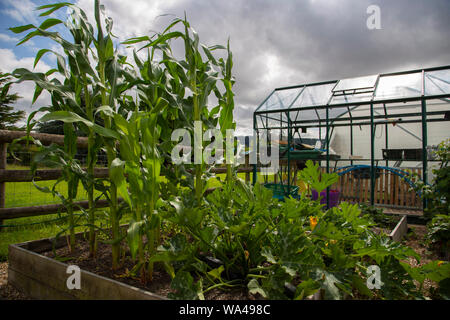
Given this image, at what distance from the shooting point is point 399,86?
13.9 feet

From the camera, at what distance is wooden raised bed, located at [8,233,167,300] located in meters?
0.98

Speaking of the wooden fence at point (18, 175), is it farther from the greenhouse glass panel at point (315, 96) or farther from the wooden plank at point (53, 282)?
the greenhouse glass panel at point (315, 96)

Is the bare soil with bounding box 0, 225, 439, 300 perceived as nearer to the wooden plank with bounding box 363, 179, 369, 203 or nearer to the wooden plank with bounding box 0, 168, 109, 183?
the wooden plank with bounding box 0, 168, 109, 183

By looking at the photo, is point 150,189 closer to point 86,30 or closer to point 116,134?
point 116,134

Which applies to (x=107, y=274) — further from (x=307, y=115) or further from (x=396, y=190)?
(x=307, y=115)

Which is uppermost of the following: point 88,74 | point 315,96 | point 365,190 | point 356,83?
point 356,83

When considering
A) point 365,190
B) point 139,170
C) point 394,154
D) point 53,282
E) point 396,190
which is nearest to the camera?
point 139,170

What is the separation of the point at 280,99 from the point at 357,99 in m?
1.47

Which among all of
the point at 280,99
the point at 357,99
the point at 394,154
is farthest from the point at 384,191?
the point at 280,99

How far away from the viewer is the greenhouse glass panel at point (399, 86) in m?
3.97

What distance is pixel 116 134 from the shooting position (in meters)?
1.08

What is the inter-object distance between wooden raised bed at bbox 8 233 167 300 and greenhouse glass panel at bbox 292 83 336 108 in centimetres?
436

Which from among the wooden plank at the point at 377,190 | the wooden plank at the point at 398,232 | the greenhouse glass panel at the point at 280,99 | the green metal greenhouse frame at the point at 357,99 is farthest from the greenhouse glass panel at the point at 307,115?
the wooden plank at the point at 398,232

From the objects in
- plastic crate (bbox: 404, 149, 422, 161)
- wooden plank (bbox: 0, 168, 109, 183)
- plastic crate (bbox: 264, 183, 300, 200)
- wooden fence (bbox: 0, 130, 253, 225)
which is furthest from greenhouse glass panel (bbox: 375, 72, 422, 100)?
wooden plank (bbox: 0, 168, 109, 183)
